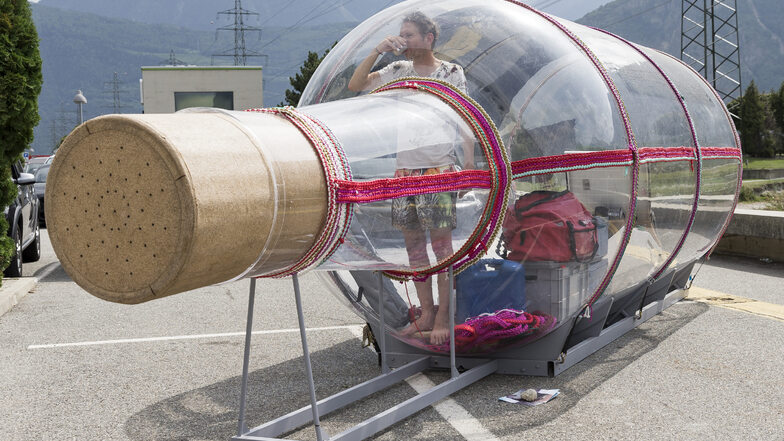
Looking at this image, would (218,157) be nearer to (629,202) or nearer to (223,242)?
(223,242)

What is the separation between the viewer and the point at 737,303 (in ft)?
24.4

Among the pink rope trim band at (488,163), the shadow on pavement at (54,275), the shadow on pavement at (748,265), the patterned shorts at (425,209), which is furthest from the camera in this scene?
the shadow on pavement at (54,275)

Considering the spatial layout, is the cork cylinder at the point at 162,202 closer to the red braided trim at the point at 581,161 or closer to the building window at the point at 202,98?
the red braided trim at the point at 581,161

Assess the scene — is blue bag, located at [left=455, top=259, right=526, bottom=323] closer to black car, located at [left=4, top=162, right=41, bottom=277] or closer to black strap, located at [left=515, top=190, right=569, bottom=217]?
black strap, located at [left=515, top=190, right=569, bottom=217]

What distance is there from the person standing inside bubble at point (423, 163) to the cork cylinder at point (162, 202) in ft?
2.83

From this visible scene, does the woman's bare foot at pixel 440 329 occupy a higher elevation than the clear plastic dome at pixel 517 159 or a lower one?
lower

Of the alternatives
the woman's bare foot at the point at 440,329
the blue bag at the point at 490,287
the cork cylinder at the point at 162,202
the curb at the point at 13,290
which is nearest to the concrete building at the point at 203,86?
the curb at the point at 13,290

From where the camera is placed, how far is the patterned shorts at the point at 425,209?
3531mm

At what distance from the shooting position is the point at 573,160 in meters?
4.39

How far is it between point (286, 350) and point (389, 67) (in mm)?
2520

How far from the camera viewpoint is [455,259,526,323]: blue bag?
4.54m

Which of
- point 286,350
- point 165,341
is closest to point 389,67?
point 286,350

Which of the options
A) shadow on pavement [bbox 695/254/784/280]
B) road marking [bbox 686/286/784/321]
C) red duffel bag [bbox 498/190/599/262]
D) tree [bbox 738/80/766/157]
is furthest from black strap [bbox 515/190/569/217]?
tree [bbox 738/80/766/157]

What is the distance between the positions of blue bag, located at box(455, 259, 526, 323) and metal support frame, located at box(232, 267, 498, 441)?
7.0 inches
